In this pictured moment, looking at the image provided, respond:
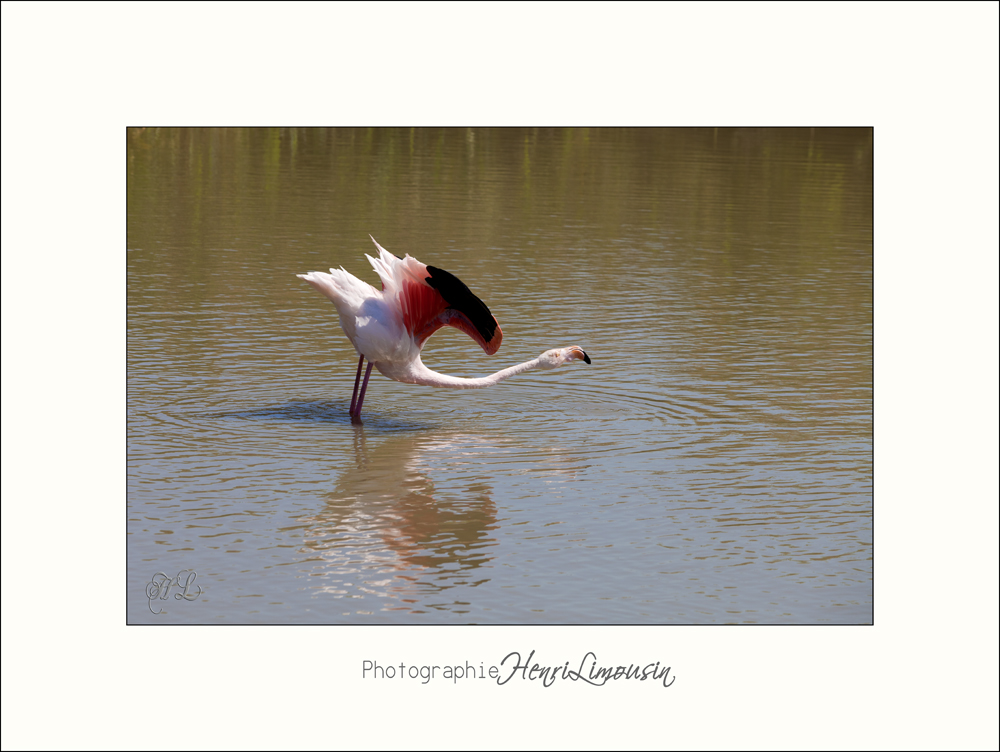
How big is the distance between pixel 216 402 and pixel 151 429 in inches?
40.6

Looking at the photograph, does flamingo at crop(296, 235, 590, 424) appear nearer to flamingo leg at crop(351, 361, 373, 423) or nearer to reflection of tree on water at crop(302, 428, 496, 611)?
flamingo leg at crop(351, 361, 373, 423)

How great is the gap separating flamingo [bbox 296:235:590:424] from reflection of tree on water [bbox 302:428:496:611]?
2.42 feet

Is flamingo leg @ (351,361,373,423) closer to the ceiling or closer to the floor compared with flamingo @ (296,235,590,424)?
closer to the floor

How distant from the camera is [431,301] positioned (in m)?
11.2

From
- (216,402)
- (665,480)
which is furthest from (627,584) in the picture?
(216,402)

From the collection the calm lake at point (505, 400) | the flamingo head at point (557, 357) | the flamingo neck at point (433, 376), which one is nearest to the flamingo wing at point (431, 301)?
the flamingo neck at point (433, 376)

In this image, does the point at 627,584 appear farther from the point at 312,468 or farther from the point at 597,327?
the point at 597,327

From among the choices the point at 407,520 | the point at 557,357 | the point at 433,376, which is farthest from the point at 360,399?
the point at 407,520

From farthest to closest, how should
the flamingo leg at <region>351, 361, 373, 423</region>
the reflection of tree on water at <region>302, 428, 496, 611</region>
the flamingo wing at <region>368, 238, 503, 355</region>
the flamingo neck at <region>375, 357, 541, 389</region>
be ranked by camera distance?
the flamingo leg at <region>351, 361, 373, 423</region> < the flamingo neck at <region>375, 357, 541, 389</region> < the flamingo wing at <region>368, 238, 503, 355</region> < the reflection of tree on water at <region>302, 428, 496, 611</region>

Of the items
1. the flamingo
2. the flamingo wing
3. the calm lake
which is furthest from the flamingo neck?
the calm lake

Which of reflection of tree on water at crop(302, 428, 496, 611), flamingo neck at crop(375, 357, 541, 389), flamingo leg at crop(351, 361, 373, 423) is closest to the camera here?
reflection of tree on water at crop(302, 428, 496, 611)

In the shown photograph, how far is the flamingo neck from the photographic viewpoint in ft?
37.6

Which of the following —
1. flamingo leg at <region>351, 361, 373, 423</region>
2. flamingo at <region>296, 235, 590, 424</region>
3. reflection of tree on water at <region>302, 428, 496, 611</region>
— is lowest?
reflection of tree on water at <region>302, 428, 496, 611</region>

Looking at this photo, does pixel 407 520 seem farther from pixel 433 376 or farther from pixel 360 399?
pixel 360 399
